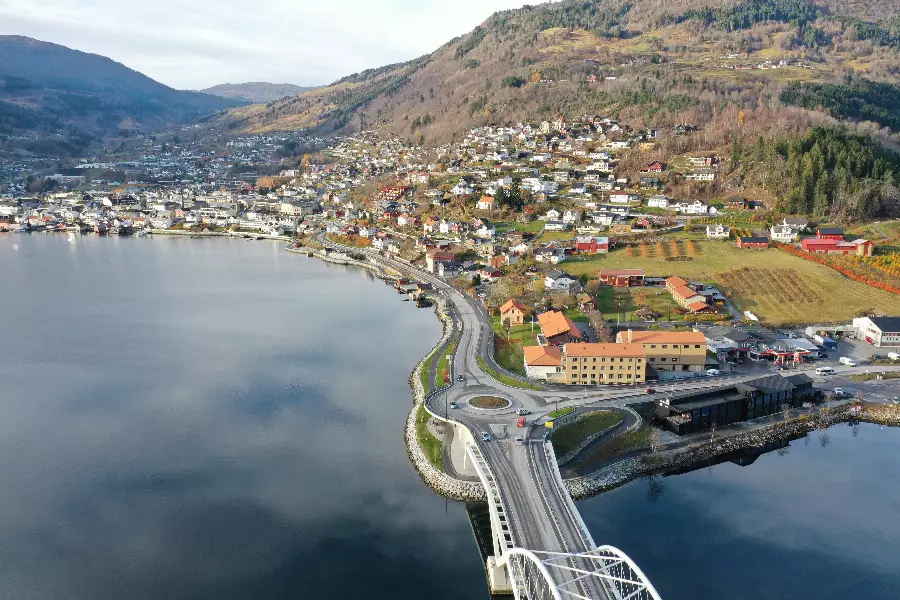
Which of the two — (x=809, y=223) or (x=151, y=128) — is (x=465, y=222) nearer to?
(x=809, y=223)

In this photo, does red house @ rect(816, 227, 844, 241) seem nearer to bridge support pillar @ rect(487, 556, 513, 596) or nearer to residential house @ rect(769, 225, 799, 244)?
residential house @ rect(769, 225, 799, 244)

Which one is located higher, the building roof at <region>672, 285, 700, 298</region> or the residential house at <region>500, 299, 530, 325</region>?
the building roof at <region>672, 285, 700, 298</region>

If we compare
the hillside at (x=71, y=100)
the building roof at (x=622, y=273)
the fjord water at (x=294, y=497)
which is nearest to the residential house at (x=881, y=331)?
the fjord water at (x=294, y=497)

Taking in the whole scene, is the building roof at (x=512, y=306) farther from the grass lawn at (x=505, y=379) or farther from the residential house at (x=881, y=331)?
the residential house at (x=881, y=331)

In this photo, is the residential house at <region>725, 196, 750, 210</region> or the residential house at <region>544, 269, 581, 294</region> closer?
the residential house at <region>544, 269, 581, 294</region>

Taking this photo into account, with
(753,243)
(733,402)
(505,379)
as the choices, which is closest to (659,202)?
(753,243)

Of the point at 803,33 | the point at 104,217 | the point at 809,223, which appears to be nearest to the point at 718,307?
the point at 809,223

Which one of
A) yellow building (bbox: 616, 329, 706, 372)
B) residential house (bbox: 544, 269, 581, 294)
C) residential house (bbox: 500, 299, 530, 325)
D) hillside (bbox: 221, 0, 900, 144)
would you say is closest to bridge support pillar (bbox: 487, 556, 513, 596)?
yellow building (bbox: 616, 329, 706, 372)
